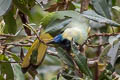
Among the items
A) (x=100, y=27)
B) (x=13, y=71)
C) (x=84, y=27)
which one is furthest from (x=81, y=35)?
(x=100, y=27)

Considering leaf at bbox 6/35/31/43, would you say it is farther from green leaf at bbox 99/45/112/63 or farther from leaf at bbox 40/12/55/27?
green leaf at bbox 99/45/112/63

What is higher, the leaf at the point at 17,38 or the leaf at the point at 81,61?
the leaf at the point at 17,38

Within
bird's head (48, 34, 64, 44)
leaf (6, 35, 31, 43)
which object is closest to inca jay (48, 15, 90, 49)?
bird's head (48, 34, 64, 44)

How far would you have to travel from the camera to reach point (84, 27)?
94 cm

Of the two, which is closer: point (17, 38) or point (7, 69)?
point (17, 38)

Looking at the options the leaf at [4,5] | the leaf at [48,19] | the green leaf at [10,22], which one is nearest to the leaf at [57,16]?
the leaf at [48,19]

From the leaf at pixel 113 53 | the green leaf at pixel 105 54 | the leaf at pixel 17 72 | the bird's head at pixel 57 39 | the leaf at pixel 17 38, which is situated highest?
A: the bird's head at pixel 57 39

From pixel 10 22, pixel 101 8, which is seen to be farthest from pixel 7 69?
pixel 101 8

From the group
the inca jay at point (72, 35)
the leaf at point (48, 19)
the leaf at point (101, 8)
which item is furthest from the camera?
the leaf at point (101, 8)

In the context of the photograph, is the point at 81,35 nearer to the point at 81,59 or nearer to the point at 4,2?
the point at 81,59

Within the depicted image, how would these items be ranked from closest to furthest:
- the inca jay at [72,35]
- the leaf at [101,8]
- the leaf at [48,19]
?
the inca jay at [72,35]
the leaf at [48,19]
the leaf at [101,8]

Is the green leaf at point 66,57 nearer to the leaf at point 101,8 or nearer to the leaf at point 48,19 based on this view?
the leaf at point 48,19

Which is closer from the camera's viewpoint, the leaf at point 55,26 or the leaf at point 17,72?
the leaf at point 55,26

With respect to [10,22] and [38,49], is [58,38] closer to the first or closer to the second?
[38,49]
